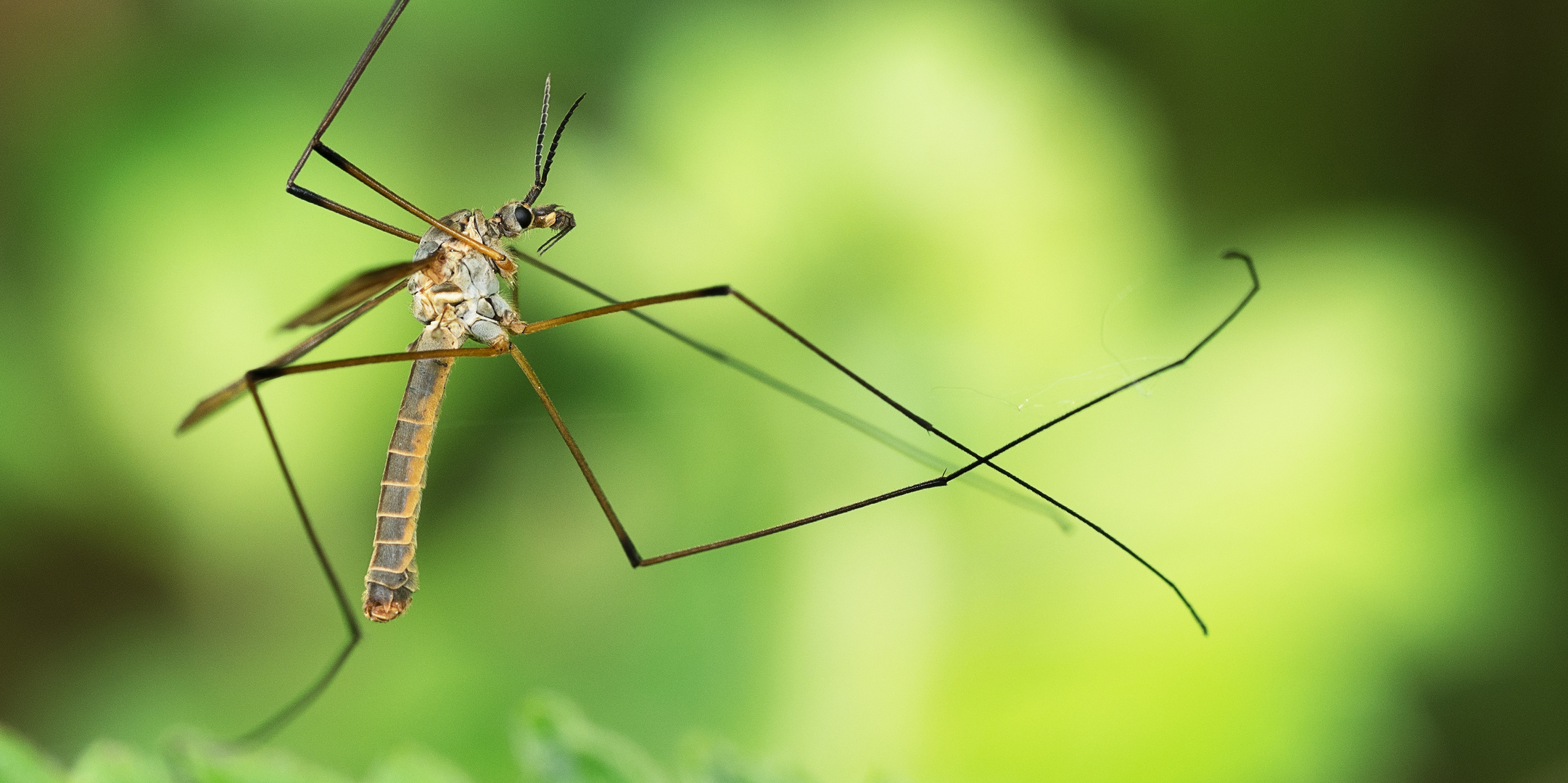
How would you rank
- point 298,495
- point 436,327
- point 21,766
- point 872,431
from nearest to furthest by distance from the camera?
1. point 21,766
2. point 436,327
3. point 298,495
4. point 872,431

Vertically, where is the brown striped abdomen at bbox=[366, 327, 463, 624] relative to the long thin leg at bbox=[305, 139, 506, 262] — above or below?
below

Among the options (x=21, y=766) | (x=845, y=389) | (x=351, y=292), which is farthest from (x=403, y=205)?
(x=845, y=389)

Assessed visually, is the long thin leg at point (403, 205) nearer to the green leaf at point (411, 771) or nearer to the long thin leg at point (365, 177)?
the long thin leg at point (365, 177)

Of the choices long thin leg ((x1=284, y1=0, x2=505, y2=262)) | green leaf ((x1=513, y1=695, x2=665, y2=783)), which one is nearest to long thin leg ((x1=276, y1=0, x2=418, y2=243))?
long thin leg ((x1=284, y1=0, x2=505, y2=262))

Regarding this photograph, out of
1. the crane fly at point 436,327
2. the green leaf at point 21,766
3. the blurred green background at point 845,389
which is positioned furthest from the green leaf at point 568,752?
the blurred green background at point 845,389

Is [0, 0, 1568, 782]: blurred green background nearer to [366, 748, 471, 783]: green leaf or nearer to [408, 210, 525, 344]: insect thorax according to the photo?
[408, 210, 525, 344]: insect thorax

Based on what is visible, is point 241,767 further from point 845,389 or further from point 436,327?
point 845,389
